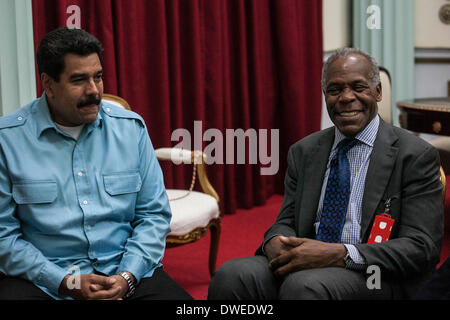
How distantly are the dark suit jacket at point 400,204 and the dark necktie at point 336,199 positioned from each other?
0.12ft

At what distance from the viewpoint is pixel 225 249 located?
3.20 m

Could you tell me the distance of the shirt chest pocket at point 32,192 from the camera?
1.51 metres

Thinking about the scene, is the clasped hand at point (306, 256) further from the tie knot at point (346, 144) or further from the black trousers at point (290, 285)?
the tie knot at point (346, 144)

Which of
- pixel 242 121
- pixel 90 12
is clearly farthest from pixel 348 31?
pixel 90 12

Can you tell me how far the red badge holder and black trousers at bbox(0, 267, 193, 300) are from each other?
556 mm

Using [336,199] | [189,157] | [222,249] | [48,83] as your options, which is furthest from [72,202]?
[222,249]

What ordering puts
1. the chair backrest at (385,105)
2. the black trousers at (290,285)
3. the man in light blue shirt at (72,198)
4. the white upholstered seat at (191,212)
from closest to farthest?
the black trousers at (290,285) → the man in light blue shirt at (72,198) → the white upholstered seat at (191,212) → the chair backrest at (385,105)

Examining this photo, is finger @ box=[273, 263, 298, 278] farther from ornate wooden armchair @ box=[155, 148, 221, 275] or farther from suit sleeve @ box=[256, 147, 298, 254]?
ornate wooden armchair @ box=[155, 148, 221, 275]

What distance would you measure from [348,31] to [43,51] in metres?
3.72

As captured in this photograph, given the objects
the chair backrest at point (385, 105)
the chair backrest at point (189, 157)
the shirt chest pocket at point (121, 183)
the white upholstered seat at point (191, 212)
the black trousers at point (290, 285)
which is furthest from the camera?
the chair backrest at point (385, 105)

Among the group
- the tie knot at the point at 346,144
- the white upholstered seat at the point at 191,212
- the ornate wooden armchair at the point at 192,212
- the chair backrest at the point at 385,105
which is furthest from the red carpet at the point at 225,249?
the tie knot at the point at 346,144

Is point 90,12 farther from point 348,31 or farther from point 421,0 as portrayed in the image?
point 421,0

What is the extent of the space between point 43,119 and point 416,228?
112 cm

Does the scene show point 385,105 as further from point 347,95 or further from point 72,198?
point 72,198
